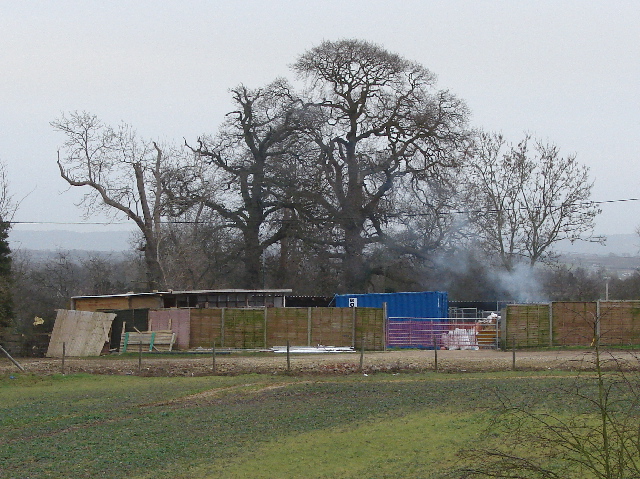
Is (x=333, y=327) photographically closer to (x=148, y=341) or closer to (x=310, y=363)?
(x=310, y=363)

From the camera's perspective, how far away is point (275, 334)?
46750mm

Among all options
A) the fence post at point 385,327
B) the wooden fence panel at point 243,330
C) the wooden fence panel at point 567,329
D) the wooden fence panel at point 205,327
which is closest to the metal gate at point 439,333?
the fence post at point 385,327

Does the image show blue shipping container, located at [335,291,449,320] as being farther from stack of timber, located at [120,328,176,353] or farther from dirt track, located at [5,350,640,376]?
stack of timber, located at [120,328,176,353]

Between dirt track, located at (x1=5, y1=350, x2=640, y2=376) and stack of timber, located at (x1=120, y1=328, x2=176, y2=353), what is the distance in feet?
11.9

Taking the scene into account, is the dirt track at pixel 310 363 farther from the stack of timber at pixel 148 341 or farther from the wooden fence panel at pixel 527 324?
the stack of timber at pixel 148 341

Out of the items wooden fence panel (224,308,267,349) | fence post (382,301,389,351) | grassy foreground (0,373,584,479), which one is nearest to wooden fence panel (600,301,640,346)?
fence post (382,301,389,351)

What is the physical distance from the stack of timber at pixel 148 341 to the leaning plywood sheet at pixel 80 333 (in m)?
1.10

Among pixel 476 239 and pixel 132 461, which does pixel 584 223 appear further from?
pixel 132 461

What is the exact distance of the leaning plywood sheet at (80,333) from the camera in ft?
150

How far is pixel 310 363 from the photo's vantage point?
35.5 metres

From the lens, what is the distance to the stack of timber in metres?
46.4

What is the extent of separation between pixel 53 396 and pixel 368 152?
41.0m

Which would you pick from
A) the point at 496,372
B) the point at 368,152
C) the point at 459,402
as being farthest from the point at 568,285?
the point at 459,402

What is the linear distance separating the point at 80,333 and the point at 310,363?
1724 centimetres
